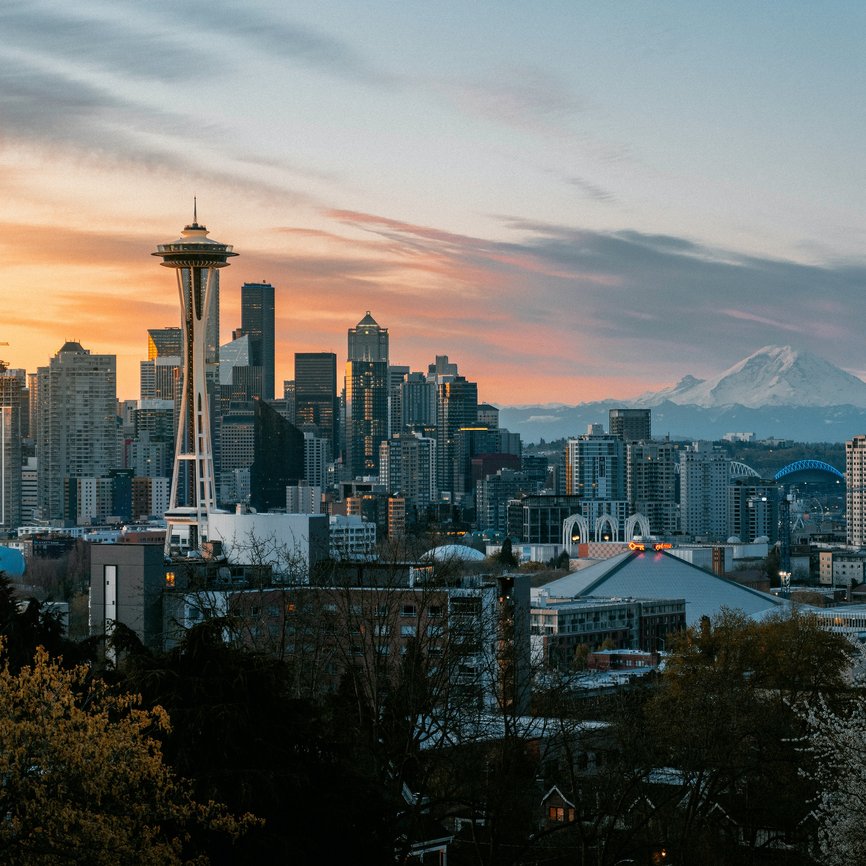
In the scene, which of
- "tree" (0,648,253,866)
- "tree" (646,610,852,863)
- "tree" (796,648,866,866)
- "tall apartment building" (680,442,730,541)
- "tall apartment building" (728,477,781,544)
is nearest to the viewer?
"tree" (0,648,253,866)

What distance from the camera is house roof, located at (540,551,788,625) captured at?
81.8 meters

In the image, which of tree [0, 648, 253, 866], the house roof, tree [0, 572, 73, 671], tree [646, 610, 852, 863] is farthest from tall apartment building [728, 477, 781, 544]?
tree [0, 648, 253, 866]

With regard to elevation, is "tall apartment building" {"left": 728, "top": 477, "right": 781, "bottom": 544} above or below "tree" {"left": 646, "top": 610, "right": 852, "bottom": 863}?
above

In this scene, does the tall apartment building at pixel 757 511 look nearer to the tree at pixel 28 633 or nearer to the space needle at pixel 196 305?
the space needle at pixel 196 305

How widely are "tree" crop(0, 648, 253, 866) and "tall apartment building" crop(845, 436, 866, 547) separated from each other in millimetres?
151706

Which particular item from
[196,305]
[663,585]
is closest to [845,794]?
[663,585]

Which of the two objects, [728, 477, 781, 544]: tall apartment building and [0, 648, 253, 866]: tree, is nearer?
[0, 648, 253, 866]: tree

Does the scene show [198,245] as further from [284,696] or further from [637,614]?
[284,696]

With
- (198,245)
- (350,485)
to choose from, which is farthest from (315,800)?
(350,485)

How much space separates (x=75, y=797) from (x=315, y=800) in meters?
3.70

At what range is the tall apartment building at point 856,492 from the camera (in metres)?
168

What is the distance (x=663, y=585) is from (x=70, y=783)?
6980cm

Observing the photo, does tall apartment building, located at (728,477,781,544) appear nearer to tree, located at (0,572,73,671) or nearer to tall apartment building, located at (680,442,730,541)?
tall apartment building, located at (680,442,730,541)

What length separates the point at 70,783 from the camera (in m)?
16.4
